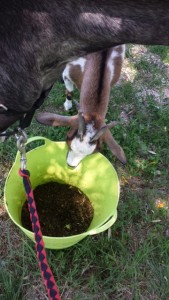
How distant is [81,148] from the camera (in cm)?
317

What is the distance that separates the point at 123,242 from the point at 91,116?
1.09 metres

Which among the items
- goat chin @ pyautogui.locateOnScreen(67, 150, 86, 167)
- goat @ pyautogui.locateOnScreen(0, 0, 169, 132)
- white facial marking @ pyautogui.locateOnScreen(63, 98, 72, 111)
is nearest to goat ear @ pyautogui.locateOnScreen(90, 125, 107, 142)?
goat chin @ pyautogui.locateOnScreen(67, 150, 86, 167)

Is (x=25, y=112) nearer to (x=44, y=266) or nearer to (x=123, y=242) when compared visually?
(x=44, y=266)

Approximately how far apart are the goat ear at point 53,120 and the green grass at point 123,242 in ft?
1.70

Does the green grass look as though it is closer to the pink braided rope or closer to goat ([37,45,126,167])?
goat ([37,45,126,167])

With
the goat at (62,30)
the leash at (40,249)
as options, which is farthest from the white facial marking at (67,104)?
the goat at (62,30)

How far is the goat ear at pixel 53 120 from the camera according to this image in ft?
10.8

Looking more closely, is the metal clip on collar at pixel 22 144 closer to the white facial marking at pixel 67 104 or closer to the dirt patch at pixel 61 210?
the dirt patch at pixel 61 210

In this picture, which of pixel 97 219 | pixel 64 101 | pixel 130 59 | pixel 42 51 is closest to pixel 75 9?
pixel 42 51

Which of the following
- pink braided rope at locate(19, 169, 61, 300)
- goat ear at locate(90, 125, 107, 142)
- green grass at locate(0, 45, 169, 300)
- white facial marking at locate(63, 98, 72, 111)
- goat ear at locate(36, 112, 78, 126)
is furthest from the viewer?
white facial marking at locate(63, 98, 72, 111)

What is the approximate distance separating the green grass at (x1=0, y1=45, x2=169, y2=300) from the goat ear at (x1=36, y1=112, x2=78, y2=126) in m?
0.52

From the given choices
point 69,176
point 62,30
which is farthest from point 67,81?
point 62,30

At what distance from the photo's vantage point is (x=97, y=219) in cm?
312

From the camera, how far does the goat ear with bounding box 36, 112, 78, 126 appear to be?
3299mm
